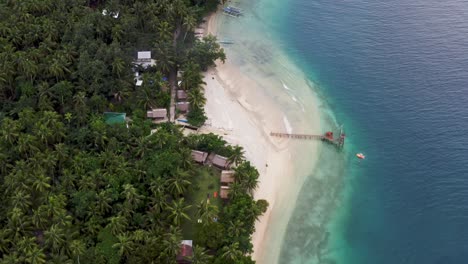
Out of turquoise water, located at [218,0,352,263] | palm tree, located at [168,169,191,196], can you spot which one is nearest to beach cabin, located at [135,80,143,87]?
turquoise water, located at [218,0,352,263]

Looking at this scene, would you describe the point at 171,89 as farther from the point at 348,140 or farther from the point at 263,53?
the point at 348,140

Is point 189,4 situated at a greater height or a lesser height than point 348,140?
greater

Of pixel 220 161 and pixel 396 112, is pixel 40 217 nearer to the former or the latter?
pixel 220 161

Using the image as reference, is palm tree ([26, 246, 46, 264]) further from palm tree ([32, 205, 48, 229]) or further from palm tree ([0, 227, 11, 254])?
palm tree ([32, 205, 48, 229])

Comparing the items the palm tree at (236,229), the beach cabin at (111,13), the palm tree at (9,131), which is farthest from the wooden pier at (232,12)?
the palm tree at (236,229)

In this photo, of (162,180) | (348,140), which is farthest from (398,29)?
(162,180)
